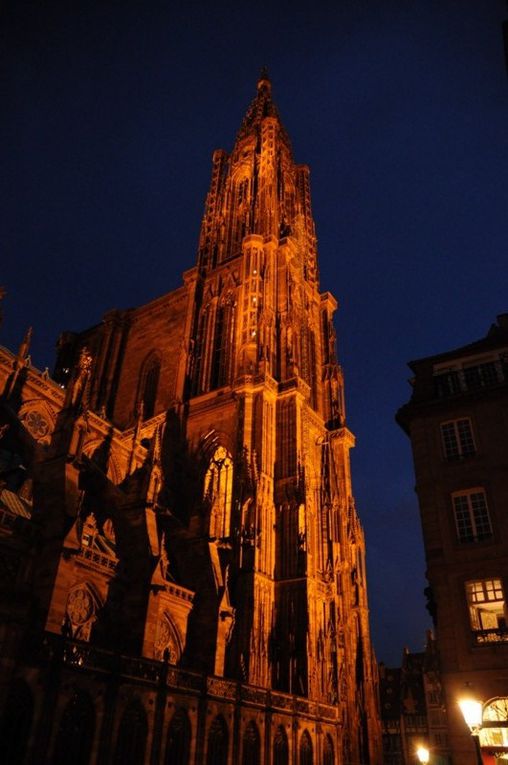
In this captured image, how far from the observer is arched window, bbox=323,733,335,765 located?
2608cm

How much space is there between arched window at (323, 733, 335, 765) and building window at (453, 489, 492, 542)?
41.6 ft

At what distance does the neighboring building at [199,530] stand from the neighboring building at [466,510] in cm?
803

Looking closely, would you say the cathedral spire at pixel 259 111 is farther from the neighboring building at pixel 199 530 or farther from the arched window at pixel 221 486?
the arched window at pixel 221 486

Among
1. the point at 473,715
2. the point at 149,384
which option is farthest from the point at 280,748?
the point at 149,384

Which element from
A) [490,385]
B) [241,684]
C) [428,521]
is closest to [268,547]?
[241,684]

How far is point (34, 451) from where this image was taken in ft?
85.9

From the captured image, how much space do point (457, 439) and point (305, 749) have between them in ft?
47.5

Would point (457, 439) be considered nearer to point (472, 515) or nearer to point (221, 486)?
point (472, 515)

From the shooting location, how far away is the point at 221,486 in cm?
3525

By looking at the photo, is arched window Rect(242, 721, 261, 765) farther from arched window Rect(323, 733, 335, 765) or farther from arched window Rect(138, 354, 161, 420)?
arched window Rect(138, 354, 161, 420)

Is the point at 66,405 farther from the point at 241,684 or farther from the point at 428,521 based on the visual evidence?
the point at 428,521

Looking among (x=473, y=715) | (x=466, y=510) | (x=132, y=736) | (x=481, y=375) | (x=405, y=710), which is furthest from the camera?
(x=405, y=710)

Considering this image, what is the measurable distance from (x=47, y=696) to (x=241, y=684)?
878 centimetres

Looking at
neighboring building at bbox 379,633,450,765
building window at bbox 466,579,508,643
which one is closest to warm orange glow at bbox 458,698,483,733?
building window at bbox 466,579,508,643
